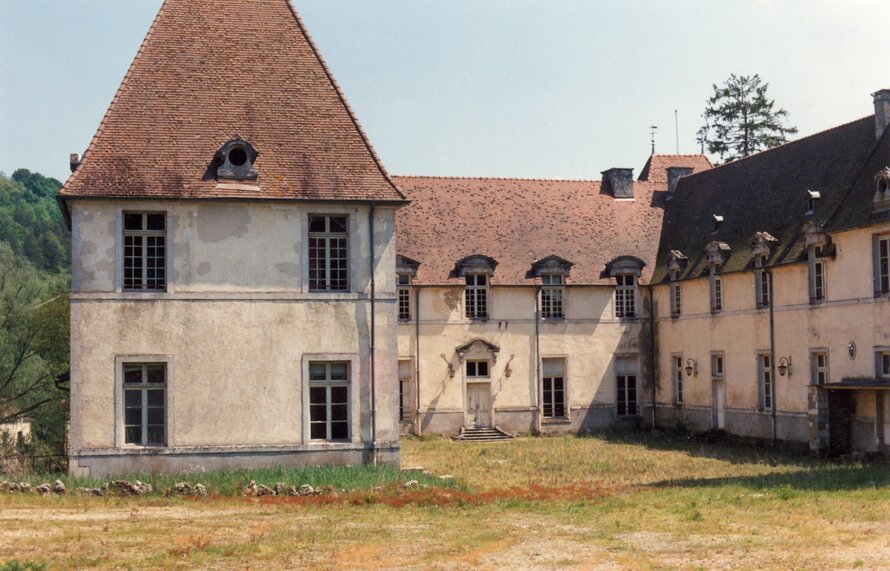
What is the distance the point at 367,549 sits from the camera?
1562 centimetres

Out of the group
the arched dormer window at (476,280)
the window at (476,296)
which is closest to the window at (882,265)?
the arched dormer window at (476,280)

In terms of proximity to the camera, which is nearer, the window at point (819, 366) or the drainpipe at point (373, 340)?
the drainpipe at point (373, 340)

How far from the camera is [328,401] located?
2419 cm

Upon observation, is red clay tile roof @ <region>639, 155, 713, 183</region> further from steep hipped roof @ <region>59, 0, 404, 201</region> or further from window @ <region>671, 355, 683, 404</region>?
steep hipped roof @ <region>59, 0, 404, 201</region>

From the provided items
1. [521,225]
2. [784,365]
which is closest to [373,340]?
[784,365]

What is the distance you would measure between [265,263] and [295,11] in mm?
6614

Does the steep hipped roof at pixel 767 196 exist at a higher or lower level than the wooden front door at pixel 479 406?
higher

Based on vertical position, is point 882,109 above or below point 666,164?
below

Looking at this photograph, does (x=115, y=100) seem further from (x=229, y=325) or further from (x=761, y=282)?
(x=761, y=282)

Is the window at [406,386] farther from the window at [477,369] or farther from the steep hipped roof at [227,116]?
the steep hipped roof at [227,116]

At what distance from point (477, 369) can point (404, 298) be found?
364 cm

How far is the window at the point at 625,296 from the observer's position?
40.6m

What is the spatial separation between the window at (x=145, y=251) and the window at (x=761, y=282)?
18097 mm

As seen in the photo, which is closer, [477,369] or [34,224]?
[477,369]
